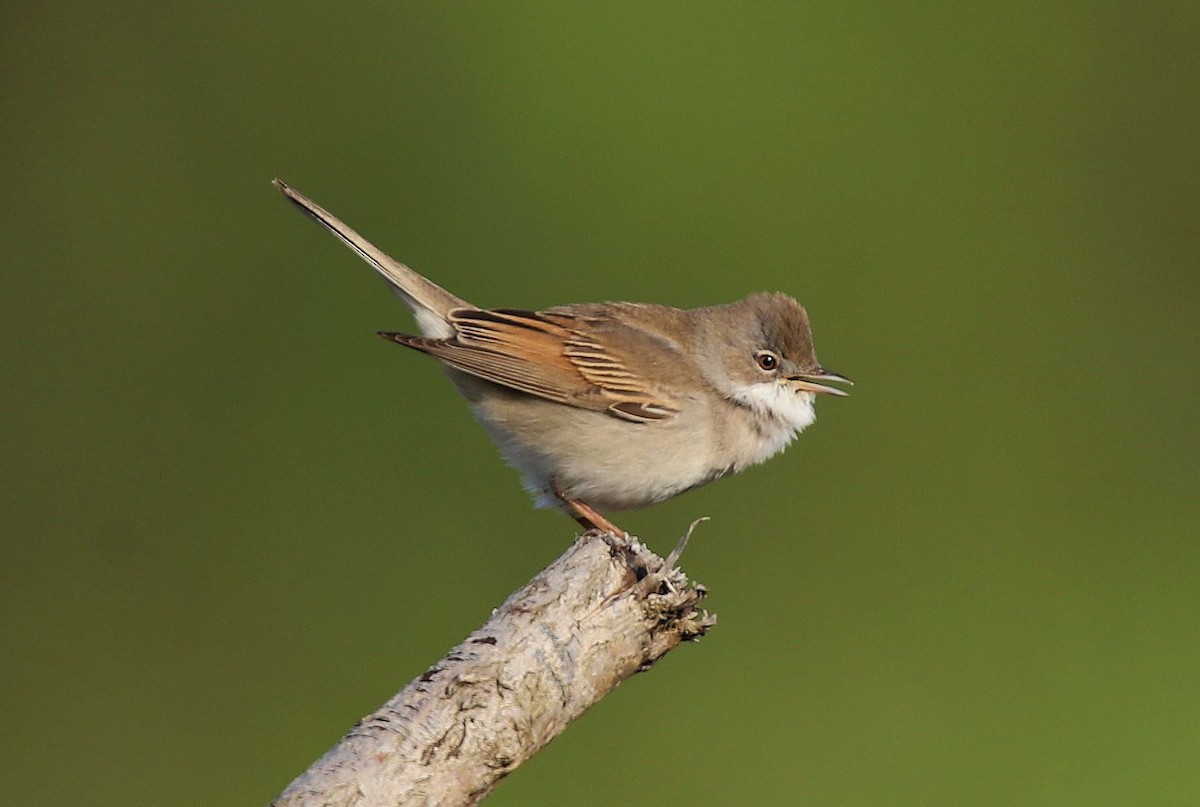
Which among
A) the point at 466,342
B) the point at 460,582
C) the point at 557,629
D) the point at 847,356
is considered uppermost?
the point at 847,356

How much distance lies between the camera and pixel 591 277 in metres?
5.59

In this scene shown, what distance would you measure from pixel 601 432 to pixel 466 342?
563 millimetres

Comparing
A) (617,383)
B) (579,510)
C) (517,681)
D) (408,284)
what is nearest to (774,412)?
(617,383)

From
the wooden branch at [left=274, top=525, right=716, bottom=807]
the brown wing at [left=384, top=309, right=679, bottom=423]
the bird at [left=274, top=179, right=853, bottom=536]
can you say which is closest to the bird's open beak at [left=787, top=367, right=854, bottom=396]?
the bird at [left=274, top=179, right=853, bottom=536]

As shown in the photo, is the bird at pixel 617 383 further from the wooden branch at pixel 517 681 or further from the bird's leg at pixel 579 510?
the wooden branch at pixel 517 681

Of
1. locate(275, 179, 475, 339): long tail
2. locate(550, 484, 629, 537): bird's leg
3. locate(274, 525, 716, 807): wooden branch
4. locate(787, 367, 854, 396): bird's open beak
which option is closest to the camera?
locate(274, 525, 716, 807): wooden branch

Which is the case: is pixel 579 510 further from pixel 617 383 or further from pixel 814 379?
pixel 814 379

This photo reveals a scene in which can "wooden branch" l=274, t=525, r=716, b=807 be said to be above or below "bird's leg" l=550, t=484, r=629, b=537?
below

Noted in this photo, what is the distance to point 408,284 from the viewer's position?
4.45 meters

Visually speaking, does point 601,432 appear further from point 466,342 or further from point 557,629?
point 557,629

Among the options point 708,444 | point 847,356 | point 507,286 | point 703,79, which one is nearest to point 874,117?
point 703,79

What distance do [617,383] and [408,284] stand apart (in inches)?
34.2

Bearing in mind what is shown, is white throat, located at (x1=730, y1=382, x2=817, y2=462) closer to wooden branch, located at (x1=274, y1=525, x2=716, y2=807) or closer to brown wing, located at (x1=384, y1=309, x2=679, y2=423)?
brown wing, located at (x1=384, y1=309, x2=679, y2=423)

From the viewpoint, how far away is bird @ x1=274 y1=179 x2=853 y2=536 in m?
4.16
